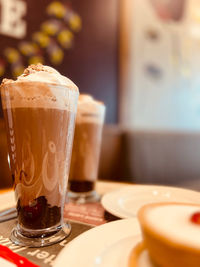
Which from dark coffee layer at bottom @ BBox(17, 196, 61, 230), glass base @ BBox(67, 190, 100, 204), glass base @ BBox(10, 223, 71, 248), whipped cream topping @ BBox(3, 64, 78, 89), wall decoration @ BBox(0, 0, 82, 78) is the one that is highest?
wall decoration @ BBox(0, 0, 82, 78)

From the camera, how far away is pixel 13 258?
1.51 ft

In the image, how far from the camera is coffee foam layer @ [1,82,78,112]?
21.7 inches

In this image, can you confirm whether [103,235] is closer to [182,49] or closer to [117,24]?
[117,24]

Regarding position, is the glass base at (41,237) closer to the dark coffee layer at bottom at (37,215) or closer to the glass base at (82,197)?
the dark coffee layer at bottom at (37,215)

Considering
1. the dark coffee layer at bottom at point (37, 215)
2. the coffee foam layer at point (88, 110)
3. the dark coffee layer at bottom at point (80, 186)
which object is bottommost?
the dark coffee layer at bottom at point (80, 186)

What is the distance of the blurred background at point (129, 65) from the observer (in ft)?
7.27

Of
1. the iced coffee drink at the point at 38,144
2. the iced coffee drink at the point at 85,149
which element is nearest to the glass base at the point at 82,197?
the iced coffee drink at the point at 85,149

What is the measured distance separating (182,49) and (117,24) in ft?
3.71

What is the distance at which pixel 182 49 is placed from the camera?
3475 millimetres

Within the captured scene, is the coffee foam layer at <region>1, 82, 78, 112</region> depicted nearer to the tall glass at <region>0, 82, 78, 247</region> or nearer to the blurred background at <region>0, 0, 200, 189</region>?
the tall glass at <region>0, 82, 78, 247</region>

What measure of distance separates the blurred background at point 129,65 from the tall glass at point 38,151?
132cm

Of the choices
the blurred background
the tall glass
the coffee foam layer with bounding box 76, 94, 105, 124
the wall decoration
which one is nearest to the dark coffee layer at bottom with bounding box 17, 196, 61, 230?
the tall glass

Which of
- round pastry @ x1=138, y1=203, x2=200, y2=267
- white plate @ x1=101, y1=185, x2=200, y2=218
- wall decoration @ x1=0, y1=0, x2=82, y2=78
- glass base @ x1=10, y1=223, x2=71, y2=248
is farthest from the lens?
wall decoration @ x1=0, y1=0, x2=82, y2=78

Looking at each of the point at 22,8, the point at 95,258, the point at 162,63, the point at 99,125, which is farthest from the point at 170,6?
the point at 95,258
